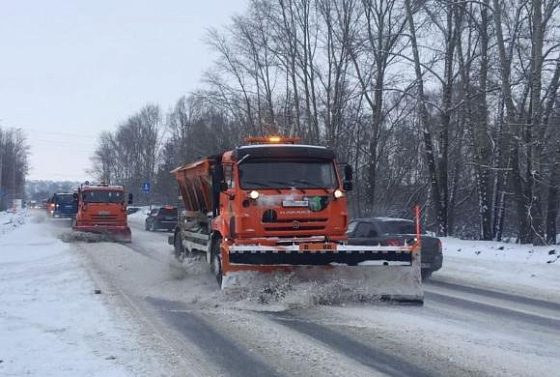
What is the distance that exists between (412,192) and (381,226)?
994 inches

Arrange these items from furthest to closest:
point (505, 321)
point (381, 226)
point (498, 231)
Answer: point (498, 231)
point (381, 226)
point (505, 321)

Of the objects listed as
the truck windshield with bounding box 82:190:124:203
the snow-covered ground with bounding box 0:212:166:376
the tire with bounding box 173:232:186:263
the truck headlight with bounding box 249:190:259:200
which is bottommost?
the snow-covered ground with bounding box 0:212:166:376

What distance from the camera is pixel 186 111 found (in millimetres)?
97875

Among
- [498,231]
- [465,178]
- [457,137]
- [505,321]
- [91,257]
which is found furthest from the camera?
[465,178]

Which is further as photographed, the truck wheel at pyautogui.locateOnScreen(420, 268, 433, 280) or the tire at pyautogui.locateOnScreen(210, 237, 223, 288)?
the truck wheel at pyautogui.locateOnScreen(420, 268, 433, 280)

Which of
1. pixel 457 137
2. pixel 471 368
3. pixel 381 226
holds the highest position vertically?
pixel 457 137

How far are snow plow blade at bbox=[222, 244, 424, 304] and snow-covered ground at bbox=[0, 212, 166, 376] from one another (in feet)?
7.84

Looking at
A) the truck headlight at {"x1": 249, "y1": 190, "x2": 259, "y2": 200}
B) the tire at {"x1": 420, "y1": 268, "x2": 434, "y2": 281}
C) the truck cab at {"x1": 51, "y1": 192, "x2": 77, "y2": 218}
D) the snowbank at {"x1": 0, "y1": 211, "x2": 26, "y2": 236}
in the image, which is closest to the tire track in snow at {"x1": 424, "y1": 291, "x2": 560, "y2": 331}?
the tire at {"x1": 420, "y1": 268, "x2": 434, "y2": 281}

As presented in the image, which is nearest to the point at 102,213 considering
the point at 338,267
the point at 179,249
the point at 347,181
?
the point at 179,249

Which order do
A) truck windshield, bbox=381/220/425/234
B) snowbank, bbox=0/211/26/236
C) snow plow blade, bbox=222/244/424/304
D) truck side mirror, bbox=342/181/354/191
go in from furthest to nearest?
snowbank, bbox=0/211/26/236 < truck windshield, bbox=381/220/425/234 < truck side mirror, bbox=342/181/354/191 < snow plow blade, bbox=222/244/424/304

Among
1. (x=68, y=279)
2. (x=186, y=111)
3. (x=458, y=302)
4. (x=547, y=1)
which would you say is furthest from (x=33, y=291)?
(x=186, y=111)

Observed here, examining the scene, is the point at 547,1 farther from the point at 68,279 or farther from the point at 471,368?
the point at 471,368

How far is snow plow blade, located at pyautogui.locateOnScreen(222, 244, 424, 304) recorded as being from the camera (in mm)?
11453

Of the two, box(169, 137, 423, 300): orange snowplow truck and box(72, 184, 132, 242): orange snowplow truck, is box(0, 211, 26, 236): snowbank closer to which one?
box(72, 184, 132, 242): orange snowplow truck
